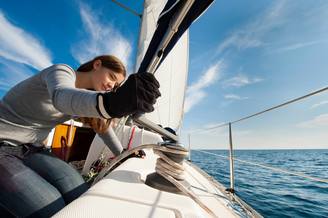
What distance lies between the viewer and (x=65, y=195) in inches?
32.2

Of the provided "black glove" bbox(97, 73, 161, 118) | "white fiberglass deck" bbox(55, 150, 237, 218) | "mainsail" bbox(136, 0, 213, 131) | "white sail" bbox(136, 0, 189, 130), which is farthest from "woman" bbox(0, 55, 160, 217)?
"white sail" bbox(136, 0, 189, 130)

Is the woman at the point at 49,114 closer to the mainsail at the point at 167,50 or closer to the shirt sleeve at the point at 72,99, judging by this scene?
the shirt sleeve at the point at 72,99

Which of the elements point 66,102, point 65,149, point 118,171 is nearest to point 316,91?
point 118,171

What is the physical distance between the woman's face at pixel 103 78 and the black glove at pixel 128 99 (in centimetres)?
52

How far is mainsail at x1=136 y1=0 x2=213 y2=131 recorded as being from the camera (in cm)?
125

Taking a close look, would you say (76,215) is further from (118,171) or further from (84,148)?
(84,148)

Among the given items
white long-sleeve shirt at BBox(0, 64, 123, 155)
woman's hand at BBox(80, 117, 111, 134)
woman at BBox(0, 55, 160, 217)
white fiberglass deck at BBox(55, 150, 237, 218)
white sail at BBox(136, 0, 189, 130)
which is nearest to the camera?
white fiberglass deck at BBox(55, 150, 237, 218)

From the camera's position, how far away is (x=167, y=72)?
5.14 metres

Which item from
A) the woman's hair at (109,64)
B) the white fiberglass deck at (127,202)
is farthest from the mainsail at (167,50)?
the white fiberglass deck at (127,202)

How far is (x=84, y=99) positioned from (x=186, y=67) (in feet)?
20.4

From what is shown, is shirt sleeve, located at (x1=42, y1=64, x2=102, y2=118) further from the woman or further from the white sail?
the white sail

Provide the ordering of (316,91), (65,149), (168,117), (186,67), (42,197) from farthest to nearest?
(186,67)
(168,117)
(65,149)
(316,91)
(42,197)

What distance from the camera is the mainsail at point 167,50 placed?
49.4 inches

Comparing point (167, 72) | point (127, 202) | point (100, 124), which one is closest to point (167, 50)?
point (100, 124)
